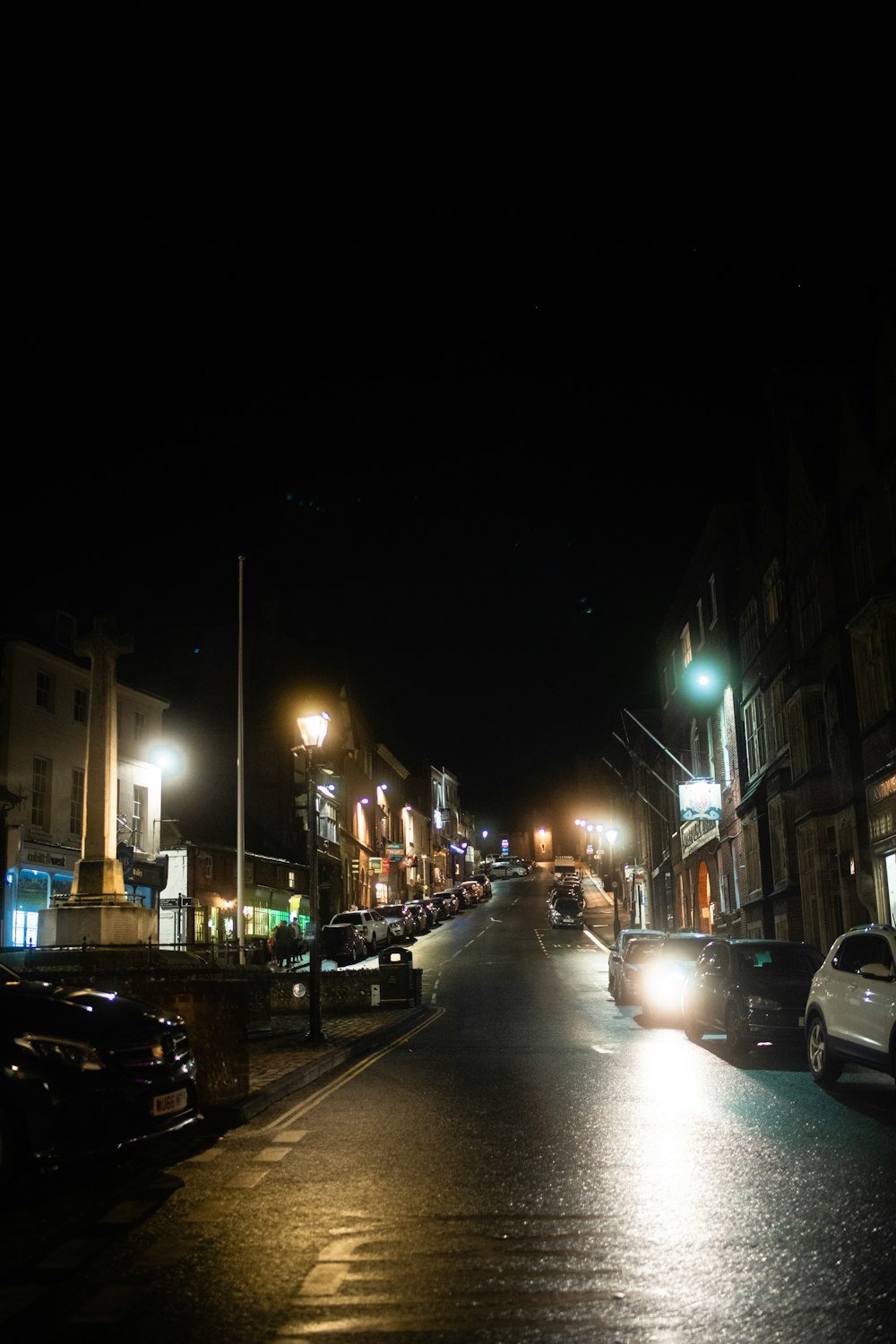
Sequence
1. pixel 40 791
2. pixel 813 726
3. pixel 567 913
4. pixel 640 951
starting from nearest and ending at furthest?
pixel 640 951
pixel 813 726
pixel 40 791
pixel 567 913

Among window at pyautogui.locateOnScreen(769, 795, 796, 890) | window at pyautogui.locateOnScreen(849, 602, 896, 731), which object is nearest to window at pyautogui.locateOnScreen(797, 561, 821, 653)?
window at pyautogui.locateOnScreen(849, 602, 896, 731)

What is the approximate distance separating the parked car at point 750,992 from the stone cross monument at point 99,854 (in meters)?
9.84

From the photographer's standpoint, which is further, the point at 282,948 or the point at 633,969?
the point at 282,948

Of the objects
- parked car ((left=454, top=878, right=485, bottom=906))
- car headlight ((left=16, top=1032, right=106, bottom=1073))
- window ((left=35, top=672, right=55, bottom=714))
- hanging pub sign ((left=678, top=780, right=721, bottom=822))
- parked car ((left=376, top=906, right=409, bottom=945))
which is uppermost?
window ((left=35, top=672, right=55, bottom=714))

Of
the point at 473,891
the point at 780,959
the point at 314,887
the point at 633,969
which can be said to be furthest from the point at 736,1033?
the point at 473,891

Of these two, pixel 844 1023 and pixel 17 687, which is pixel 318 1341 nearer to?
pixel 844 1023

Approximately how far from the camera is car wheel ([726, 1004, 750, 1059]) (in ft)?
51.7

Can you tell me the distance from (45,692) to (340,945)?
14.4 m

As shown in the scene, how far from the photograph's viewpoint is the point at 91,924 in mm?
20734

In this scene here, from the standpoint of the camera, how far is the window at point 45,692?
1428 inches

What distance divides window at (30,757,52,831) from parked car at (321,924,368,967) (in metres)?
12.0

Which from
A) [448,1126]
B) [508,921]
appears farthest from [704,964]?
[508,921]

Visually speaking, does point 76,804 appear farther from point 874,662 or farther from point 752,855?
point 874,662

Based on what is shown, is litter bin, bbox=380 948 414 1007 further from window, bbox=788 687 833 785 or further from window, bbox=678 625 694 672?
window, bbox=678 625 694 672
